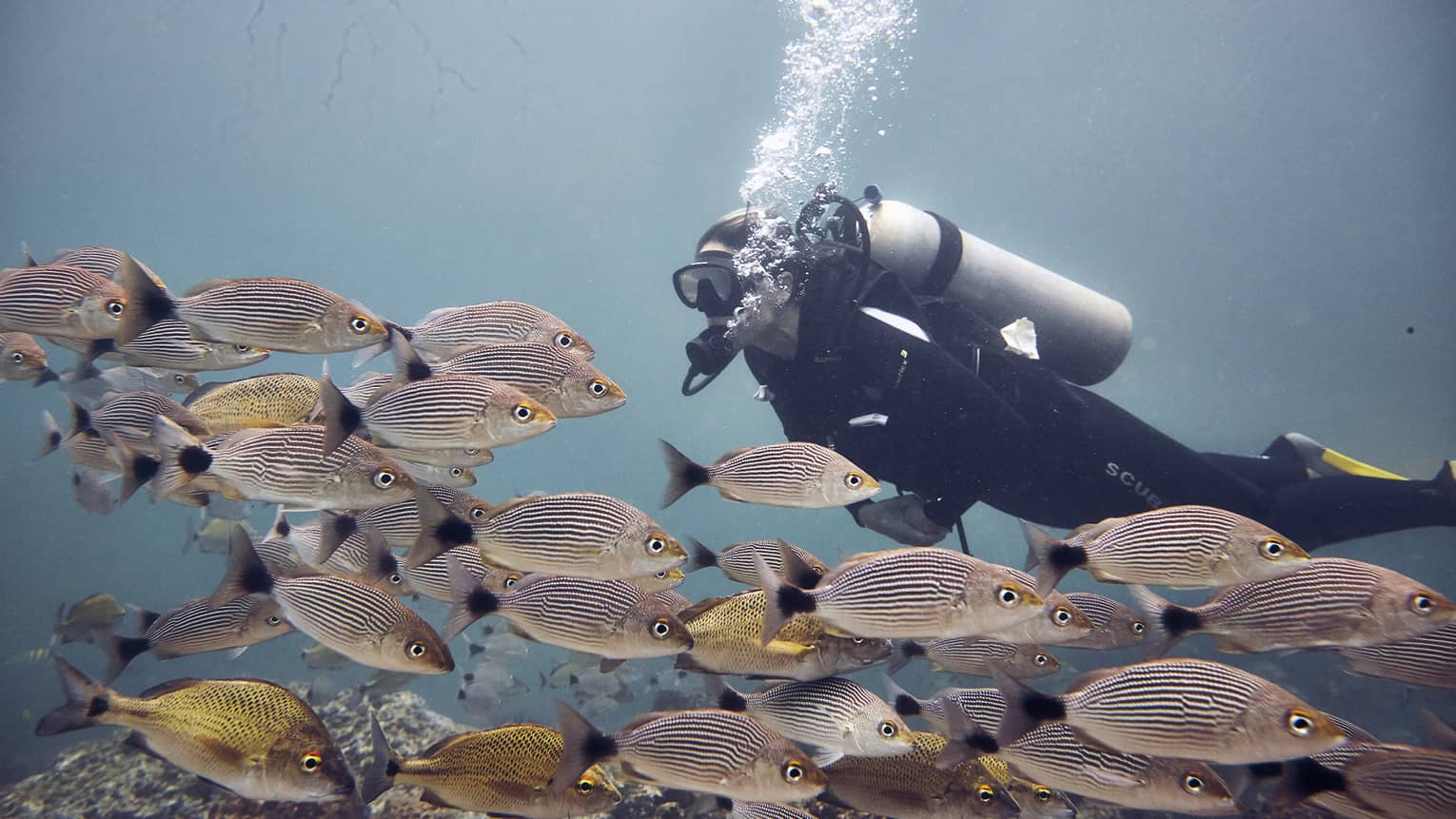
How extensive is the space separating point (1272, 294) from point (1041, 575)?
71.4m

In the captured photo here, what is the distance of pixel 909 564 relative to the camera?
242 centimetres

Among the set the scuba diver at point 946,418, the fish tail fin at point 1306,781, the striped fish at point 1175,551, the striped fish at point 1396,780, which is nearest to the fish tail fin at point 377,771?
the striped fish at point 1175,551

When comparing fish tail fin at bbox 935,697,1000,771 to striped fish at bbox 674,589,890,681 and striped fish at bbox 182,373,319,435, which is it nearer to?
striped fish at bbox 674,589,890,681

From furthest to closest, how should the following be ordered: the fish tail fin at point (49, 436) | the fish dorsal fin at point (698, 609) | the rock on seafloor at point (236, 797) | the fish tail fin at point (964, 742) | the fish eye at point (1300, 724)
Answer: the rock on seafloor at point (236, 797)
the fish tail fin at point (49, 436)
the fish dorsal fin at point (698, 609)
the fish tail fin at point (964, 742)
the fish eye at point (1300, 724)

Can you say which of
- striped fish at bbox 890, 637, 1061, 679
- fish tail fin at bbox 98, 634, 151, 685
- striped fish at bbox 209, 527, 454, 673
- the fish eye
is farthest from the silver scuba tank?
fish tail fin at bbox 98, 634, 151, 685

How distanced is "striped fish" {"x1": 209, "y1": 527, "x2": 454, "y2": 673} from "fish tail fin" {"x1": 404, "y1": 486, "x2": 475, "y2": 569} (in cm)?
23

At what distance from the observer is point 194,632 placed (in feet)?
9.81

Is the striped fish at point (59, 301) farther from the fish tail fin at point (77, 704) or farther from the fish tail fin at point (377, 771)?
the fish tail fin at point (377, 771)

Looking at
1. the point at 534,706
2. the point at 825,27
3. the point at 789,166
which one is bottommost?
the point at 534,706

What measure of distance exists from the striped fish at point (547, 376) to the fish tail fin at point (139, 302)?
109 centimetres

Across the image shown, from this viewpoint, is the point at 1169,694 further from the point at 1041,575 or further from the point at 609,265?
the point at 609,265

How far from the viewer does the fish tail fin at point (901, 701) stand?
279 centimetres

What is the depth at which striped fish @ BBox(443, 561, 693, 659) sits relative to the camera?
2.48m

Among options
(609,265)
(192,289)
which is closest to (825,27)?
(192,289)
